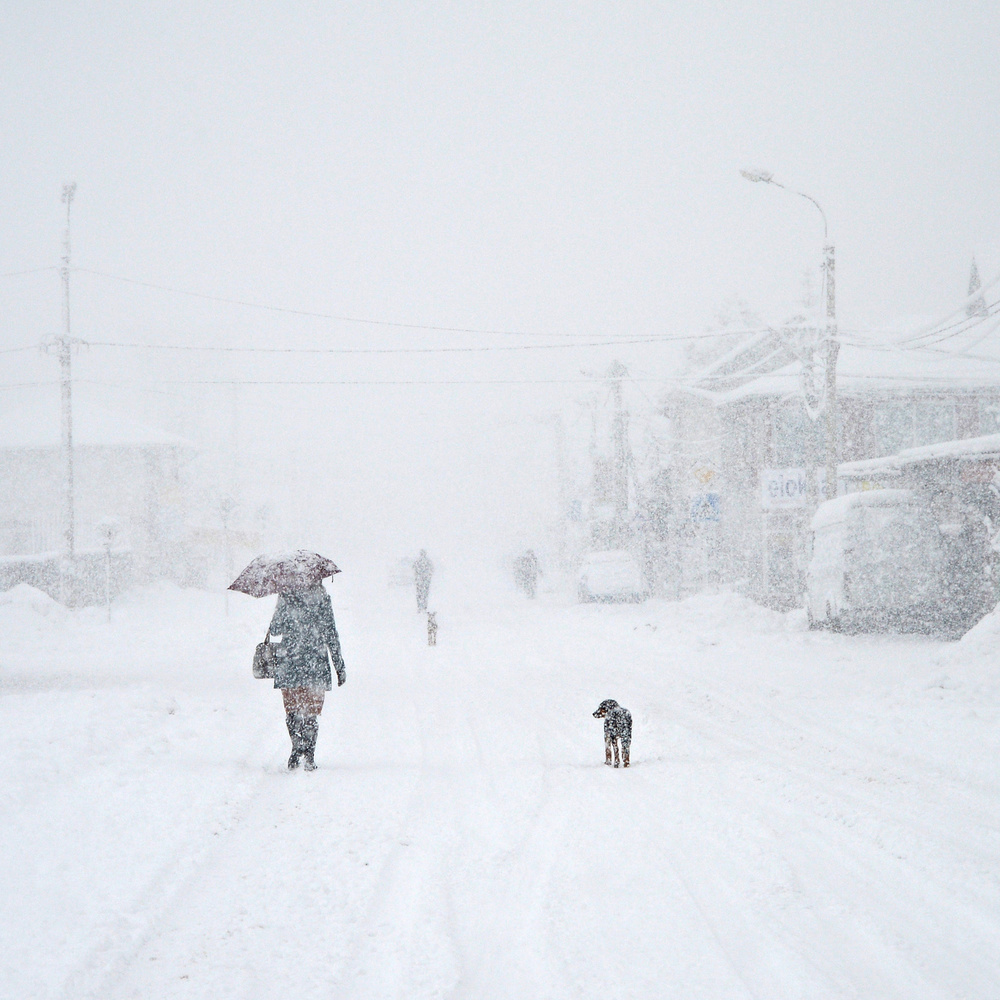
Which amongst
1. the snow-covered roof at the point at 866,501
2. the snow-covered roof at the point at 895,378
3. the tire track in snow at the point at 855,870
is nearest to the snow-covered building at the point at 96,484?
the snow-covered roof at the point at 895,378

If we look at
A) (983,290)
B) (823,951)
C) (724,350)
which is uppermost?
(724,350)

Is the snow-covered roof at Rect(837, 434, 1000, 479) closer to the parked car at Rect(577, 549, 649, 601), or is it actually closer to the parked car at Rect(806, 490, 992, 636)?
the parked car at Rect(806, 490, 992, 636)

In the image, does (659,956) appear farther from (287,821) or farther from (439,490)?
(439,490)

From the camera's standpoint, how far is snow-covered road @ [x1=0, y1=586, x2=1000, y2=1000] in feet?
12.3

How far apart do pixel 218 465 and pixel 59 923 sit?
235 feet

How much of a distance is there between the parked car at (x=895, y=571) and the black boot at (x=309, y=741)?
1353cm

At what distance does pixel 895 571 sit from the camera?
1808 cm

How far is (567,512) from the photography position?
47656mm

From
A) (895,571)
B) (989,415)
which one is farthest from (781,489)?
(895,571)

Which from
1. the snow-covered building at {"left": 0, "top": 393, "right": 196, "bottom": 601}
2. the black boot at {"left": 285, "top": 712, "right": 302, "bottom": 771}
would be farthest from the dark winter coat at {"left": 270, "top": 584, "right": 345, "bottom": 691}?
the snow-covered building at {"left": 0, "top": 393, "right": 196, "bottom": 601}

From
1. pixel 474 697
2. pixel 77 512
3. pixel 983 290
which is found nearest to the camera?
pixel 474 697

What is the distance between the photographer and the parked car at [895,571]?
18.0 metres

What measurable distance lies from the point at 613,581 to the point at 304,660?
24.1 meters

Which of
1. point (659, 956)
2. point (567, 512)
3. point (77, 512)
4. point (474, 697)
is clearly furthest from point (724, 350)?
point (659, 956)
